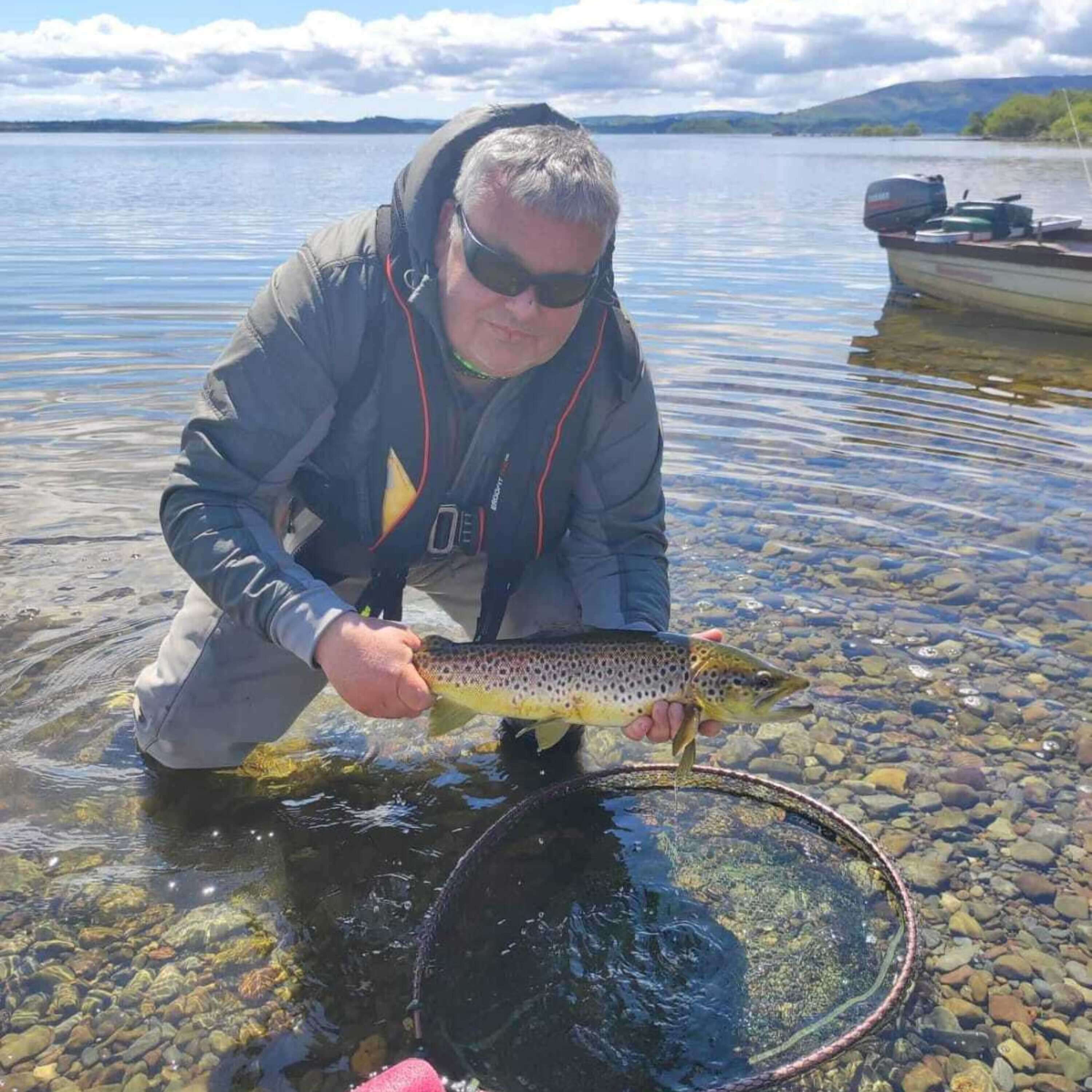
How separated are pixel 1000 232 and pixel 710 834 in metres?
17.3

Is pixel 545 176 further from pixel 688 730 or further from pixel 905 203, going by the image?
pixel 905 203

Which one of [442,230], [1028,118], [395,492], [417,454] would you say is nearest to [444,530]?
[395,492]

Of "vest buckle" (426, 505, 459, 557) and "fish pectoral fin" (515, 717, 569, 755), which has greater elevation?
"vest buckle" (426, 505, 459, 557)

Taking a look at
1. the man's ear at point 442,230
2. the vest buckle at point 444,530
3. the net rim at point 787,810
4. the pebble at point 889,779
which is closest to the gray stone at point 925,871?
the net rim at point 787,810

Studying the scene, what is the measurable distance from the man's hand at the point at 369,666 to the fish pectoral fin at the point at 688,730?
3.28 ft

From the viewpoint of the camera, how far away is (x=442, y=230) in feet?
13.7

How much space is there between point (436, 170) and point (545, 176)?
0.60 metres

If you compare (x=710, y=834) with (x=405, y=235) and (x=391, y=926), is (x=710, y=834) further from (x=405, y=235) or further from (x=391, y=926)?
(x=405, y=235)

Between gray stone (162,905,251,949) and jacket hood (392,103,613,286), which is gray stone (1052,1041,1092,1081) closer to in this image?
gray stone (162,905,251,949)

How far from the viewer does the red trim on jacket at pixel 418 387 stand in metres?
4.27

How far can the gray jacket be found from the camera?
397 centimetres

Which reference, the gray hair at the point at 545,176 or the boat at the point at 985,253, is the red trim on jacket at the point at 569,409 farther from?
the boat at the point at 985,253

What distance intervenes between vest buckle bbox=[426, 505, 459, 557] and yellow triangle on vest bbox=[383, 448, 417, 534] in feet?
0.54

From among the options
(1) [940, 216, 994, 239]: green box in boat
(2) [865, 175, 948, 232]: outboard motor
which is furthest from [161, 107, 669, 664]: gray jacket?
(2) [865, 175, 948, 232]: outboard motor
